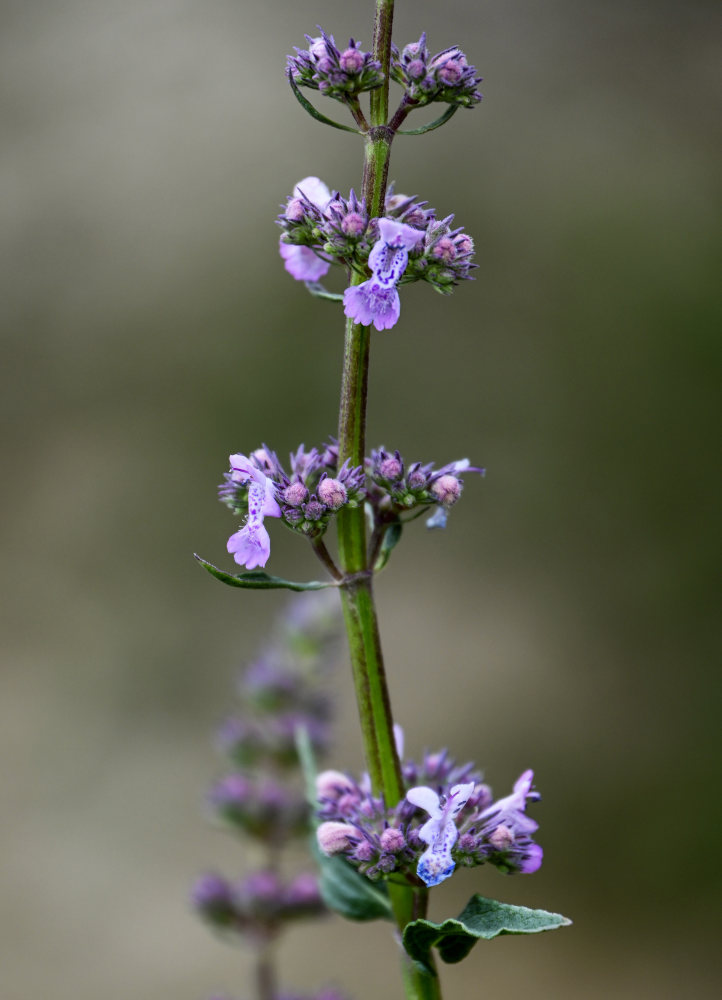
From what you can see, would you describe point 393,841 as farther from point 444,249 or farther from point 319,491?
point 444,249

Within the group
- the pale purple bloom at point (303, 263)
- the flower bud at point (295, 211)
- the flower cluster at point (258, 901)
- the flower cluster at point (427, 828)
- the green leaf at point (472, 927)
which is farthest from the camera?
the flower cluster at point (258, 901)

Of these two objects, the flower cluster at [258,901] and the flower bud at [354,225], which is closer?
the flower bud at [354,225]

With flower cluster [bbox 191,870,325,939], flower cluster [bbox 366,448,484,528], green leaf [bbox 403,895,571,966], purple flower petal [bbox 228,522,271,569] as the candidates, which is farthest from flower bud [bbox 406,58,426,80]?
flower cluster [bbox 191,870,325,939]

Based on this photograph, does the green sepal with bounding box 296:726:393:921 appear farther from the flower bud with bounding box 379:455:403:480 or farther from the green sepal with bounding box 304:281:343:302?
the green sepal with bounding box 304:281:343:302

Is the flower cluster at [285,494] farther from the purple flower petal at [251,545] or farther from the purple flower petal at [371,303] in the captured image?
the purple flower petal at [371,303]

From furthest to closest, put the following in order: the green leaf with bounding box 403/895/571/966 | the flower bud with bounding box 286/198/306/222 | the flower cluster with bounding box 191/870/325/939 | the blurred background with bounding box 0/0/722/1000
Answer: the blurred background with bounding box 0/0/722/1000, the flower cluster with bounding box 191/870/325/939, the flower bud with bounding box 286/198/306/222, the green leaf with bounding box 403/895/571/966

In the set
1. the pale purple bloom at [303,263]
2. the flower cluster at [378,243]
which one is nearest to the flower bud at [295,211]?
the flower cluster at [378,243]
